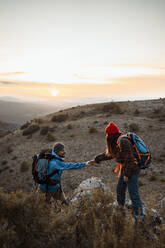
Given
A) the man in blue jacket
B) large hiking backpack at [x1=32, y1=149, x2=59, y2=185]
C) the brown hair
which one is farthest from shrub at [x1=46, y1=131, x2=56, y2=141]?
the brown hair

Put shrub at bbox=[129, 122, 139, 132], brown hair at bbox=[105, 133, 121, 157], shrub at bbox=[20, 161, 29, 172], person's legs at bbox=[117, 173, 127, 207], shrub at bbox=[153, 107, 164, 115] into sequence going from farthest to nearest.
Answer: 1. shrub at bbox=[153, 107, 164, 115]
2. shrub at bbox=[129, 122, 139, 132]
3. shrub at bbox=[20, 161, 29, 172]
4. person's legs at bbox=[117, 173, 127, 207]
5. brown hair at bbox=[105, 133, 121, 157]

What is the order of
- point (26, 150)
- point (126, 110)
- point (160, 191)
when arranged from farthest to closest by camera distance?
1. point (126, 110)
2. point (26, 150)
3. point (160, 191)

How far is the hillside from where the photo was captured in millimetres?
9380

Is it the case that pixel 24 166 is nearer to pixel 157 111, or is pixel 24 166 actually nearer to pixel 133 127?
pixel 133 127

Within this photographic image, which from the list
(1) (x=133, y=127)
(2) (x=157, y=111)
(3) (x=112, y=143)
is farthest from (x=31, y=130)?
(3) (x=112, y=143)

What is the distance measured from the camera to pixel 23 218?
2.44 meters

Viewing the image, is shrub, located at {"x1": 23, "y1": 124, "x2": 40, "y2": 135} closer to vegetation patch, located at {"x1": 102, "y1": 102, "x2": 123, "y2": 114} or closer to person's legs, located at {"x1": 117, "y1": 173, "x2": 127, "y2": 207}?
vegetation patch, located at {"x1": 102, "y1": 102, "x2": 123, "y2": 114}

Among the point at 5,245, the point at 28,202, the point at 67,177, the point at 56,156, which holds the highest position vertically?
the point at 56,156

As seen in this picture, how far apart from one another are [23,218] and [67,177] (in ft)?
26.1

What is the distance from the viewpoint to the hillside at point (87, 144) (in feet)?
30.8

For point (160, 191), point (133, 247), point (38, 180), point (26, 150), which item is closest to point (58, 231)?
point (133, 247)

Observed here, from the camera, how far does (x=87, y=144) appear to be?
13.8 meters

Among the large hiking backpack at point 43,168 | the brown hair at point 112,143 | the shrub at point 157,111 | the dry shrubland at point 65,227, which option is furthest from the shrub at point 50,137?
the dry shrubland at point 65,227

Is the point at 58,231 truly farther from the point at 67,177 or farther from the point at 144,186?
the point at 67,177
